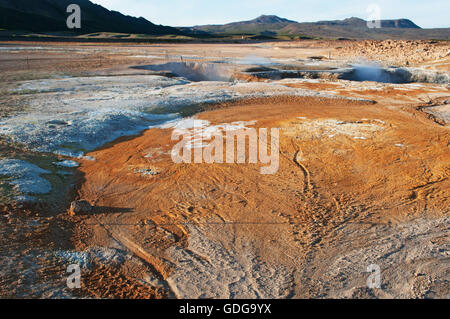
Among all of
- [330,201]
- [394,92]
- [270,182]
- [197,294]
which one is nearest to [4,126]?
[270,182]

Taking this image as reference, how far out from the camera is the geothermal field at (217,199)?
4.20 m

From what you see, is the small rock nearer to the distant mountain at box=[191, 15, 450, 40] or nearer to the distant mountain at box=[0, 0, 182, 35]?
the distant mountain at box=[0, 0, 182, 35]

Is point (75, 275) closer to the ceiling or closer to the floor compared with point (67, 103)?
closer to the floor

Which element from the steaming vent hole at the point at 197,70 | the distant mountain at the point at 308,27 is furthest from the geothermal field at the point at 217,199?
the distant mountain at the point at 308,27

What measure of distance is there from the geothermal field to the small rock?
23 mm

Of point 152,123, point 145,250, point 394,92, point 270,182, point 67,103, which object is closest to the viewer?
point 145,250

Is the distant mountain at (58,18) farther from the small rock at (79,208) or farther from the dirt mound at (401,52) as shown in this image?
the small rock at (79,208)

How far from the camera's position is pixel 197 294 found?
3.95m

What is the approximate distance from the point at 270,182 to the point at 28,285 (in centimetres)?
440

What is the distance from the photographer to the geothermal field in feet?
13.8

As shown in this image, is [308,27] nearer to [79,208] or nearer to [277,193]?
[277,193]

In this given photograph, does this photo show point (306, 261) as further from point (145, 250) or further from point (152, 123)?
point (152, 123)
